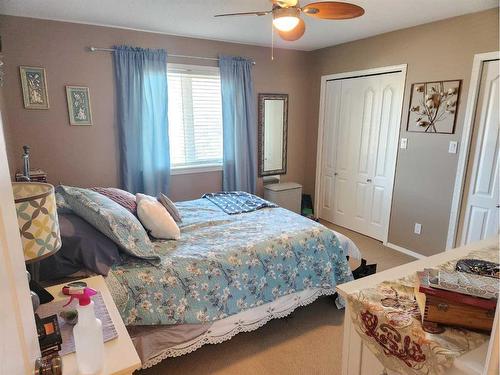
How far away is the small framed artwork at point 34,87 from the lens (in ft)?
9.49

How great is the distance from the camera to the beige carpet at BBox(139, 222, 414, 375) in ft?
6.46

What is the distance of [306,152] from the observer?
484 centimetres

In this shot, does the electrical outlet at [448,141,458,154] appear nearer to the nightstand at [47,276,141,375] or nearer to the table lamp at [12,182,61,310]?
the nightstand at [47,276,141,375]

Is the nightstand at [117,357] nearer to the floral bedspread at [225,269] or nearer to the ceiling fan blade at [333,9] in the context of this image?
the floral bedspread at [225,269]

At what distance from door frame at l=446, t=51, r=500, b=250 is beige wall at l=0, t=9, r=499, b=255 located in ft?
0.18

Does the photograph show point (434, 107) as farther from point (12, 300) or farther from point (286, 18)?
point (12, 300)

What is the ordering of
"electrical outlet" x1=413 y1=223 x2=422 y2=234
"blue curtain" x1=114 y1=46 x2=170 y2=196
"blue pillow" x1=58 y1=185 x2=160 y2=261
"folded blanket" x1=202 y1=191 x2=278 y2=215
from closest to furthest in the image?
"blue pillow" x1=58 y1=185 x2=160 y2=261 < "folded blanket" x1=202 y1=191 x2=278 y2=215 < "blue curtain" x1=114 y1=46 x2=170 y2=196 < "electrical outlet" x1=413 y1=223 x2=422 y2=234

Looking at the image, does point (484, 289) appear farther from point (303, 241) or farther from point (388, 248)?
point (388, 248)

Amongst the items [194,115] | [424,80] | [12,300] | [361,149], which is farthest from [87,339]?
[361,149]

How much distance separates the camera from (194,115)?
387 centimetres

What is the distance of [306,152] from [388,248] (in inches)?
73.4

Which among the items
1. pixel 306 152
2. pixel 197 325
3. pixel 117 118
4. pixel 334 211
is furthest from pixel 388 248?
pixel 117 118

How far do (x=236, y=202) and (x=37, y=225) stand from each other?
2145mm

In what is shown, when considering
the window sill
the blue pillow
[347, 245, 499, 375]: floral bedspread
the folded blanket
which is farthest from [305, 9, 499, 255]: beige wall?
the blue pillow
